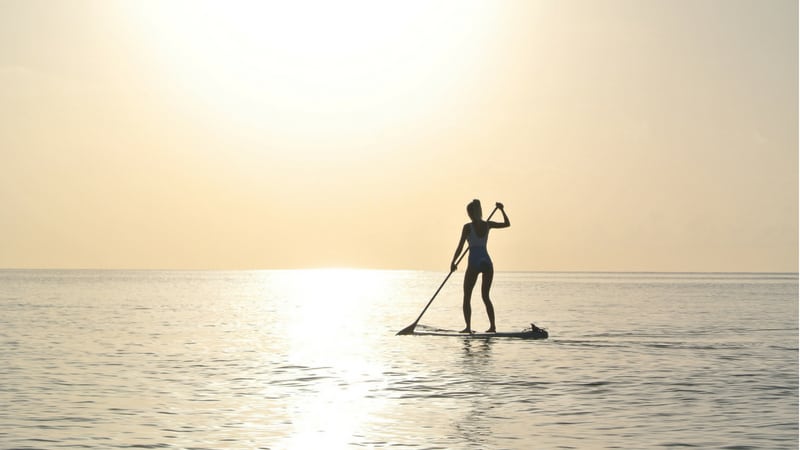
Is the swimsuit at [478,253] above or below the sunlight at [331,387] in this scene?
above

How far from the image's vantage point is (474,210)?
23.3 meters

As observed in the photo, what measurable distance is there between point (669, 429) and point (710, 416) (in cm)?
113

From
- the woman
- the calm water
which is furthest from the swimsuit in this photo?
the calm water

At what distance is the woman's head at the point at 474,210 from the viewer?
76.4ft

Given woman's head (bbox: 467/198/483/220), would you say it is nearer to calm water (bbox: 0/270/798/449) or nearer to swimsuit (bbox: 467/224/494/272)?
swimsuit (bbox: 467/224/494/272)

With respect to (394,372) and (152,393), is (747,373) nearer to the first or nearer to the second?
(394,372)

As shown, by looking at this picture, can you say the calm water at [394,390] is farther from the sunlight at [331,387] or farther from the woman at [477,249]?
the woman at [477,249]

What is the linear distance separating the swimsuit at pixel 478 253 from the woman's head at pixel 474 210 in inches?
9.5

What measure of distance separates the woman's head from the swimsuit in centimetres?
24

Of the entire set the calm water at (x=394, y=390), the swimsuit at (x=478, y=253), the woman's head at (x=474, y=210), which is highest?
the woman's head at (x=474, y=210)

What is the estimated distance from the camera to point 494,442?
35.3ft

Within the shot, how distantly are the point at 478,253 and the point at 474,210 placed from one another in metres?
0.94

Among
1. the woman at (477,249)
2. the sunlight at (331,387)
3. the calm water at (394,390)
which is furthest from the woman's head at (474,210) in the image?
the sunlight at (331,387)

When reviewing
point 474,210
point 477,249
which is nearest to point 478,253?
point 477,249
